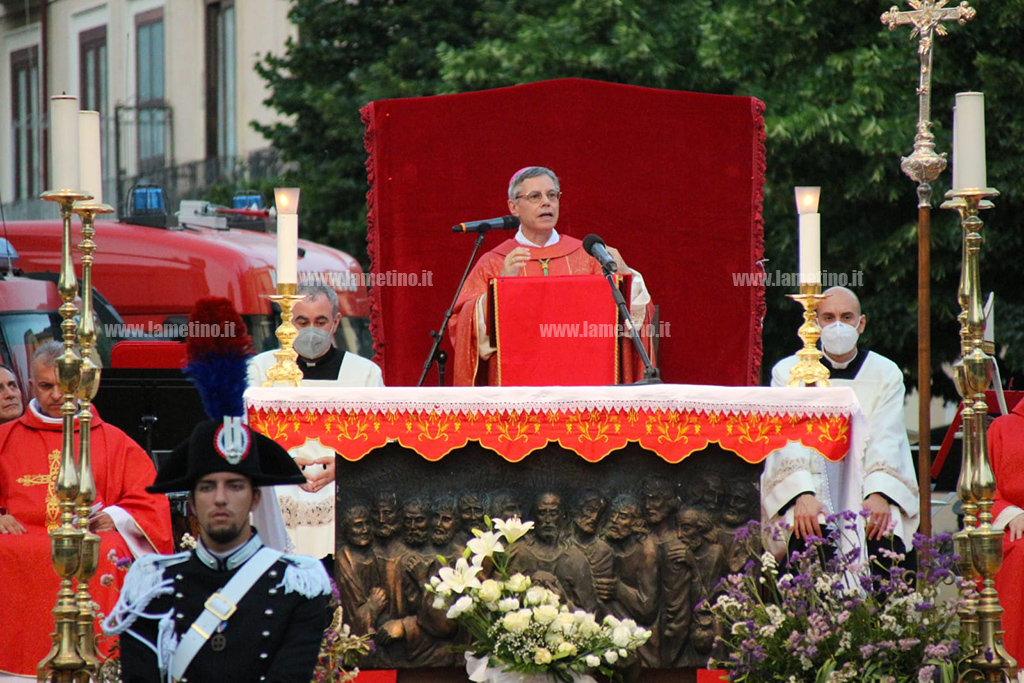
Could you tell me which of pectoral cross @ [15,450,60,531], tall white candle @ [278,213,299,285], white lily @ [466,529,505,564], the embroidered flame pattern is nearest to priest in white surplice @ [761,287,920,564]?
the embroidered flame pattern

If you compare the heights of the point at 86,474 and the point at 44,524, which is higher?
the point at 86,474

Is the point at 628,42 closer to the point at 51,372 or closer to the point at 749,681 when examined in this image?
the point at 51,372

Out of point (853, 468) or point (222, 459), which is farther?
point (853, 468)

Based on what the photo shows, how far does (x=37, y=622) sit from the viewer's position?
7980 mm

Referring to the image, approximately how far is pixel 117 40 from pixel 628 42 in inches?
397

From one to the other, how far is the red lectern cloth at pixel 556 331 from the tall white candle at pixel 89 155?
179 cm

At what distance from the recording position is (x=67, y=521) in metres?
6.80

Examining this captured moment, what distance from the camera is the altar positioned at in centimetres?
686

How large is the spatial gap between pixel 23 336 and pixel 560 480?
654 centimetres

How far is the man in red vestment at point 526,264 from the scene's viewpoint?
7500 millimetres
